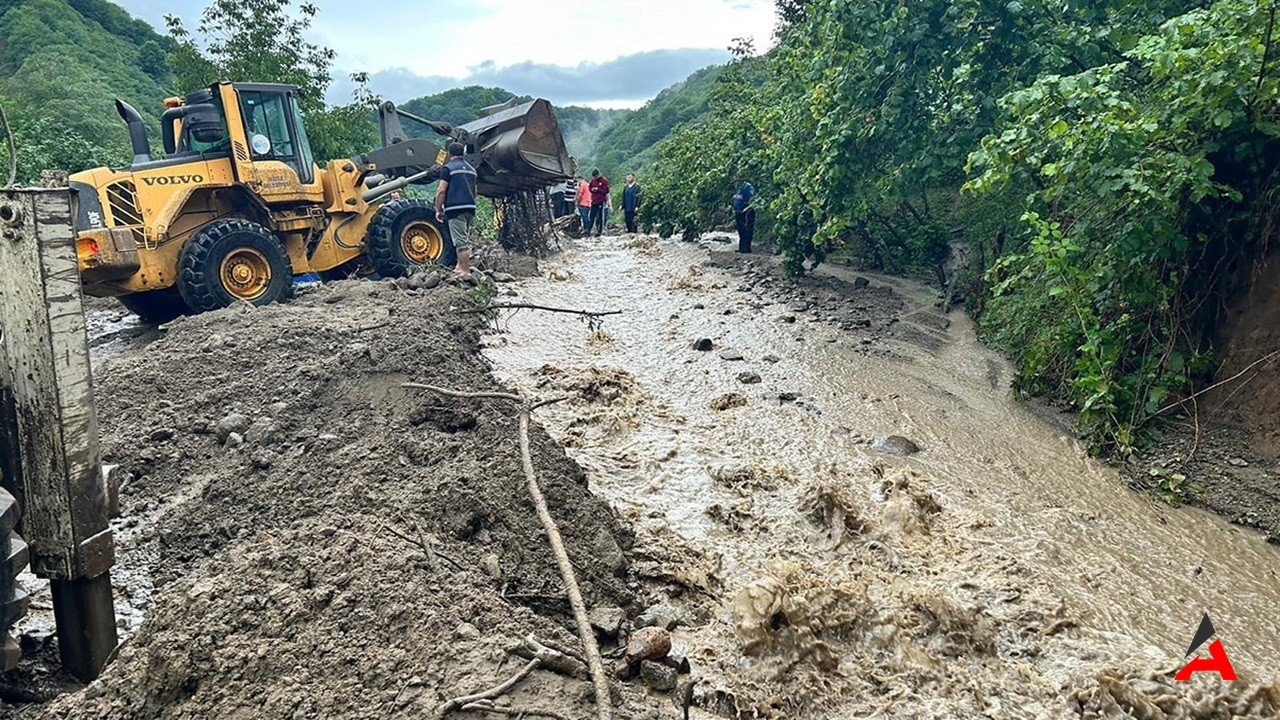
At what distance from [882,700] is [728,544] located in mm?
1275

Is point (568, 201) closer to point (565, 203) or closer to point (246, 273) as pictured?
point (565, 203)

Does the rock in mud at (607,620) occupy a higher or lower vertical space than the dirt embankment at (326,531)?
lower

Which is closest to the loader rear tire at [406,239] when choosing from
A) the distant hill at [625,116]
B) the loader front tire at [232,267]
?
the loader front tire at [232,267]

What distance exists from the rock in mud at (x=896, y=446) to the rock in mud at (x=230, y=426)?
4156mm

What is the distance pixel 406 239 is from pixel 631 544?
7.52 metres

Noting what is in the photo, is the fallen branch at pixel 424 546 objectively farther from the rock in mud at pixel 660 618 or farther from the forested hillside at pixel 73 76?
the forested hillside at pixel 73 76

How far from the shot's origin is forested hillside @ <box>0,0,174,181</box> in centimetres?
1650

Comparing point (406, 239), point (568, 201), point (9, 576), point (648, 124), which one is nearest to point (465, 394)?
point (9, 576)

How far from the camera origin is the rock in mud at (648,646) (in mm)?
2781

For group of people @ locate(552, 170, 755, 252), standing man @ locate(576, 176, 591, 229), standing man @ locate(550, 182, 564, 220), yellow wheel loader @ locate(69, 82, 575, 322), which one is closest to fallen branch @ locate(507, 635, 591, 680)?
yellow wheel loader @ locate(69, 82, 575, 322)

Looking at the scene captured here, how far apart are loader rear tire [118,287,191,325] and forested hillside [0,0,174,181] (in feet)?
23.1

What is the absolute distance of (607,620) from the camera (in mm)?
2973

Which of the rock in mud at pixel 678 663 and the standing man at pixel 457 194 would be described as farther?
the standing man at pixel 457 194

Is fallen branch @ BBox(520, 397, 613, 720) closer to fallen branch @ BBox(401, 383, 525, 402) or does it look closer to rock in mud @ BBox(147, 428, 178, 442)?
fallen branch @ BBox(401, 383, 525, 402)
